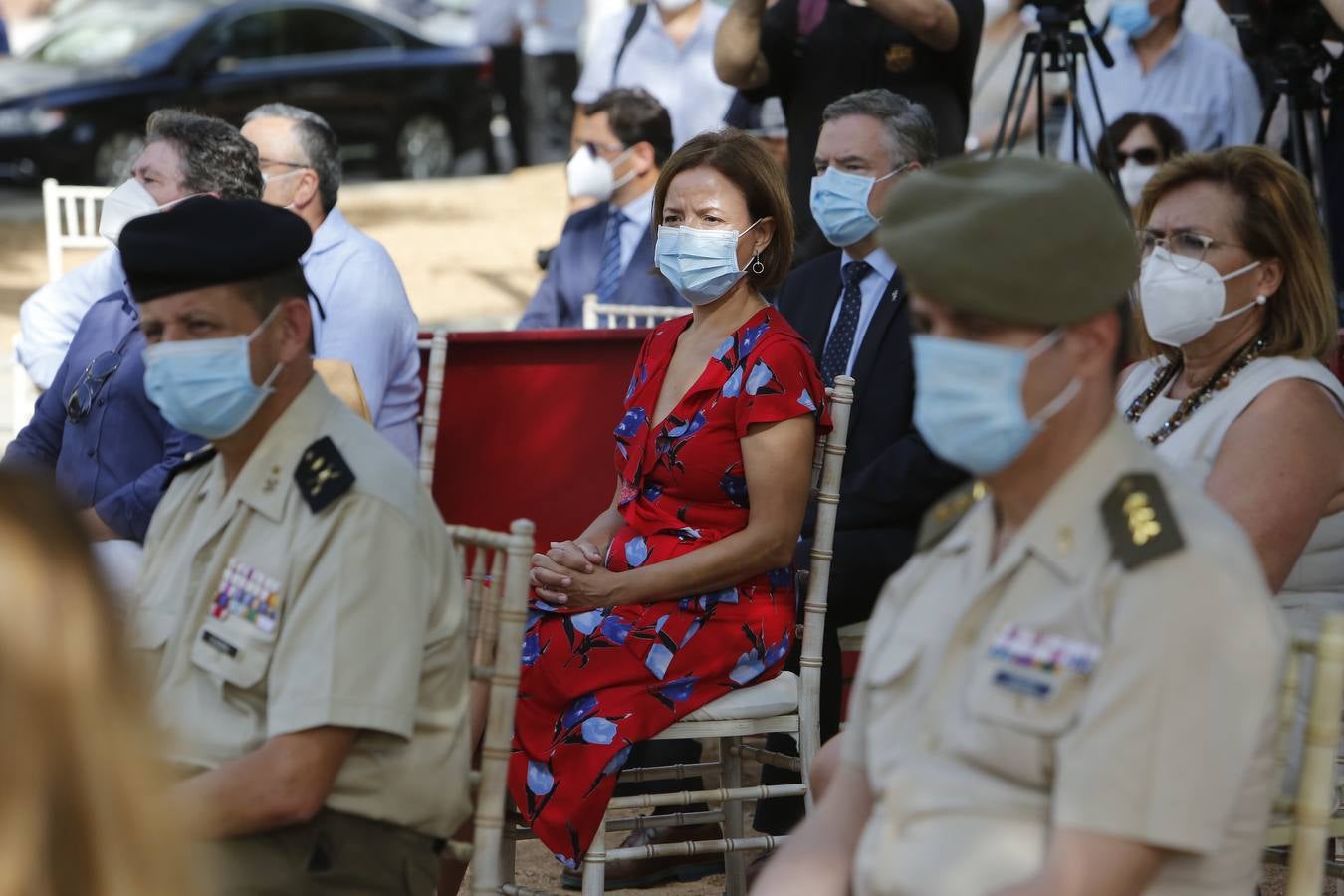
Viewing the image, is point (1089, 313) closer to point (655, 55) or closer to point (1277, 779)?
point (1277, 779)

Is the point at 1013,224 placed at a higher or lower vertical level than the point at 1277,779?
higher

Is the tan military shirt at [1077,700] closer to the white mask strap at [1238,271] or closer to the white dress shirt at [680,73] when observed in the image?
the white mask strap at [1238,271]

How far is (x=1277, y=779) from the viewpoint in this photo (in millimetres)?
2225

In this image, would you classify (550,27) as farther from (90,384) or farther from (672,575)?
(672,575)

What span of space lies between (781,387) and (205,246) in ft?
4.48

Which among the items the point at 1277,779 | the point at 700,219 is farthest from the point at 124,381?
the point at 1277,779

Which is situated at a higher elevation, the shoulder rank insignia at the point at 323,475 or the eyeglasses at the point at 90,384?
the shoulder rank insignia at the point at 323,475

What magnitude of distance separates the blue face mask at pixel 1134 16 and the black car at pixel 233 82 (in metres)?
9.18

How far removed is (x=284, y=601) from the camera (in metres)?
2.58

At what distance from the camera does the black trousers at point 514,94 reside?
17891mm

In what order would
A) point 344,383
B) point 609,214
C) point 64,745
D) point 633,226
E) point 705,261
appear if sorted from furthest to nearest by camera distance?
point 609,214
point 633,226
point 344,383
point 705,261
point 64,745

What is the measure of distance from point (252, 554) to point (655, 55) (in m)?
6.06

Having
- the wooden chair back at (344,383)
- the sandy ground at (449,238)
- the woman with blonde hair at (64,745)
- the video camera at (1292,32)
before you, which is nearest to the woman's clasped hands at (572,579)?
the wooden chair back at (344,383)

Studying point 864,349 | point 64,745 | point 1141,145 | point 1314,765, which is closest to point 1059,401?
point 1314,765
